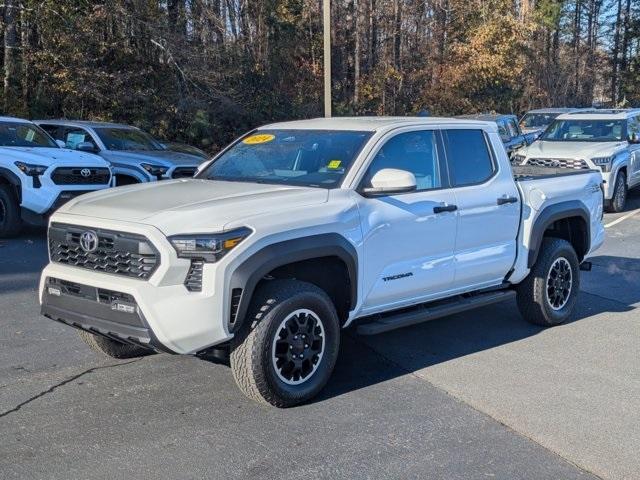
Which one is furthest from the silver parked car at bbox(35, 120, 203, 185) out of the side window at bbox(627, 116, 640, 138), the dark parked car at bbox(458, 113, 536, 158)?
the dark parked car at bbox(458, 113, 536, 158)

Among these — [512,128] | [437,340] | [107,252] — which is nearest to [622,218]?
[512,128]

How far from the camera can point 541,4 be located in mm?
51719

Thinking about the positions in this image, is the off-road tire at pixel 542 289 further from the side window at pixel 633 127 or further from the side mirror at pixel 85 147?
the side window at pixel 633 127

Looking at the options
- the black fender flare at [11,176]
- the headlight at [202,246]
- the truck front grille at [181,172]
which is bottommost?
the truck front grille at [181,172]

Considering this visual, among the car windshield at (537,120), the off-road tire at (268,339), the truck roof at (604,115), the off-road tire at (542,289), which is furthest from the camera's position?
the car windshield at (537,120)

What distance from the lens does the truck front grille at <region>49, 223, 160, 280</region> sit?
4551 mm

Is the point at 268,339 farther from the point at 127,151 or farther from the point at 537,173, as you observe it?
the point at 127,151

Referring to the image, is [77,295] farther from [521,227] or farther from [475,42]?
[475,42]

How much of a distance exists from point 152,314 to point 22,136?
842cm

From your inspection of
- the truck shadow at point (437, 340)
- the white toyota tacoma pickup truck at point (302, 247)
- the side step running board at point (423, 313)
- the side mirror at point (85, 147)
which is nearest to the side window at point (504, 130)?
the side mirror at point (85, 147)

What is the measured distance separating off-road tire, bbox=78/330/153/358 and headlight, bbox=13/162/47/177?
5.62 m

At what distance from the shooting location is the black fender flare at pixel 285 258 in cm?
457

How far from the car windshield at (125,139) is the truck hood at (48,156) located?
7.49 ft

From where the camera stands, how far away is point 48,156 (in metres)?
11.1
